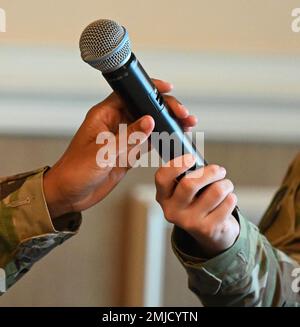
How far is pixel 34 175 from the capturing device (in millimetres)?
649

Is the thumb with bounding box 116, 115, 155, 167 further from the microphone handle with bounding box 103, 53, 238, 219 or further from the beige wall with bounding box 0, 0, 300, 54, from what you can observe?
the beige wall with bounding box 0, 0, 300, 54

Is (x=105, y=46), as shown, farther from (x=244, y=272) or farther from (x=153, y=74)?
(x=153, y=74)

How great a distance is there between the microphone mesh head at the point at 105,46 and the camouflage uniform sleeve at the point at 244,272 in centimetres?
18

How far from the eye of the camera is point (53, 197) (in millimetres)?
633

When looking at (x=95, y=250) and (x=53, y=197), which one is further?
(x=95, y=250)

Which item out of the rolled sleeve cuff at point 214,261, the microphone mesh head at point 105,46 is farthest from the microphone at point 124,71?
the rolled sleeve cuff at point 214,261

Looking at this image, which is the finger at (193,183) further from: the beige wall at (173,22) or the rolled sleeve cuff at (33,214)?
the beige wall at (173,22)

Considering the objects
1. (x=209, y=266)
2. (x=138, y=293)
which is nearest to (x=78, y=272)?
(x=138, y=293)

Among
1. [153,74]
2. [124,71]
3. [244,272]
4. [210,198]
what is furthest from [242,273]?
[153,74]

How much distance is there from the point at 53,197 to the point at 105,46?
177 mm

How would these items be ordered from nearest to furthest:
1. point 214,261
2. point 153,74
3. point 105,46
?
point 105,46 → point 214,261 → point 153,74

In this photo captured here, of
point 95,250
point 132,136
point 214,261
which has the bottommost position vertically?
point 95,250

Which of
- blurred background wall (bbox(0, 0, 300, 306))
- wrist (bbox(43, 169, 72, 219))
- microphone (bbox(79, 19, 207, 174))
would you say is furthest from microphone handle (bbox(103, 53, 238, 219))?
blurred background wall (bbox(0, 0, 300, 306))

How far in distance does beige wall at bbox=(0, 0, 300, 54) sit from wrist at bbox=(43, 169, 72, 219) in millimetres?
276
